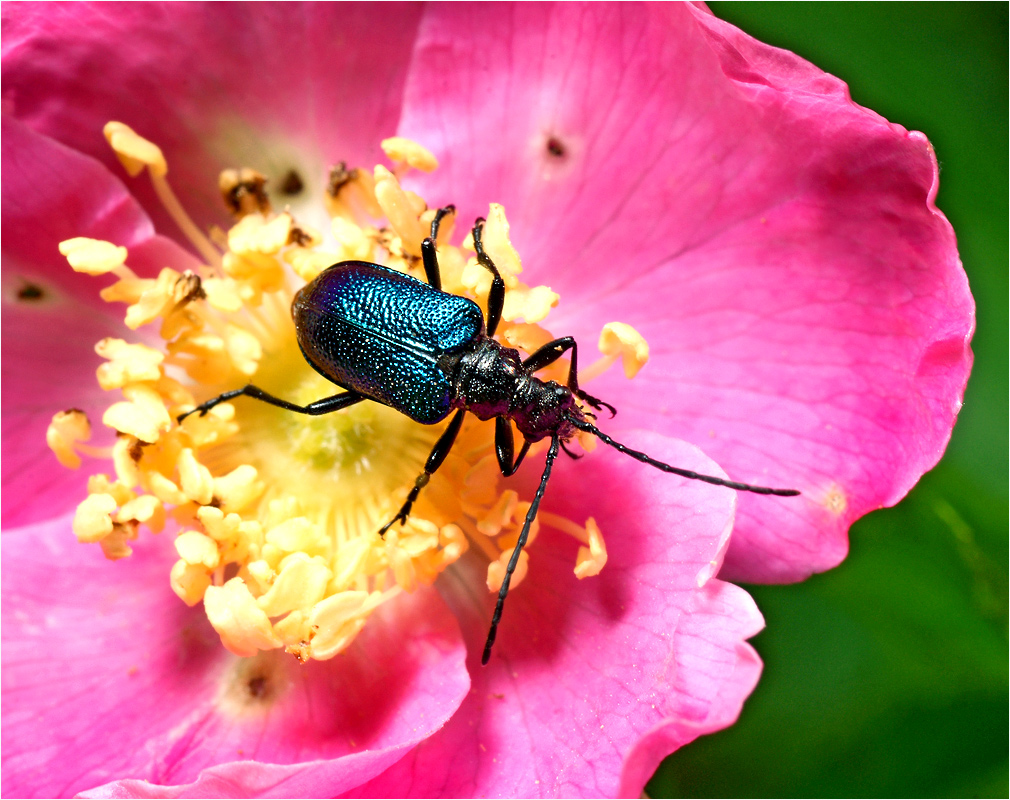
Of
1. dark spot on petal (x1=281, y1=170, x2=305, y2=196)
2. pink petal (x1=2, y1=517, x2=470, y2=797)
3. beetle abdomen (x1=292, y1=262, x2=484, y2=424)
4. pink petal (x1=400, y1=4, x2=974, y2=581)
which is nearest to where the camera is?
pink petal (x1=400, y1=4, x2=974, y2=581)

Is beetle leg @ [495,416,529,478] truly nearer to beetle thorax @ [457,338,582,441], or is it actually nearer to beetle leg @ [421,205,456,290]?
beetle thorax @ [457,338,582,441]

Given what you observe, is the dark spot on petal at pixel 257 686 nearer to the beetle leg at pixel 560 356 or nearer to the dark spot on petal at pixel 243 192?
the beetle leg at pixel 560 356

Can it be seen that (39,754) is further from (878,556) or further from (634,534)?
(878,556)

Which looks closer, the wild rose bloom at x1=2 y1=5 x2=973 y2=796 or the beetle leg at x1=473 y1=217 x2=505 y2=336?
the wild rose bloom at x1=2 y1=5 x2=973 y2=796

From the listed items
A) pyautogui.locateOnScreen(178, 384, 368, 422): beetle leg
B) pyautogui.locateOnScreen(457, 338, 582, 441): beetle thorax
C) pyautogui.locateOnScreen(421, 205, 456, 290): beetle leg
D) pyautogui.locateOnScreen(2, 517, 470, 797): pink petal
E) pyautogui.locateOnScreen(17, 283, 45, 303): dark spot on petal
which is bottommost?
pyautogui.locateOnScreen(2, 517, 470, 797): pink petal

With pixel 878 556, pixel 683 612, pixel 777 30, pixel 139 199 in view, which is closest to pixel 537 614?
pixel 683 612

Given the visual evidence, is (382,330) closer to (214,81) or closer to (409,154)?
(409,154)

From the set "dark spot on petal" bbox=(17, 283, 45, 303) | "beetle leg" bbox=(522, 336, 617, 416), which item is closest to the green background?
"beetle leg" bbox=(522, 336, 617, 416)
